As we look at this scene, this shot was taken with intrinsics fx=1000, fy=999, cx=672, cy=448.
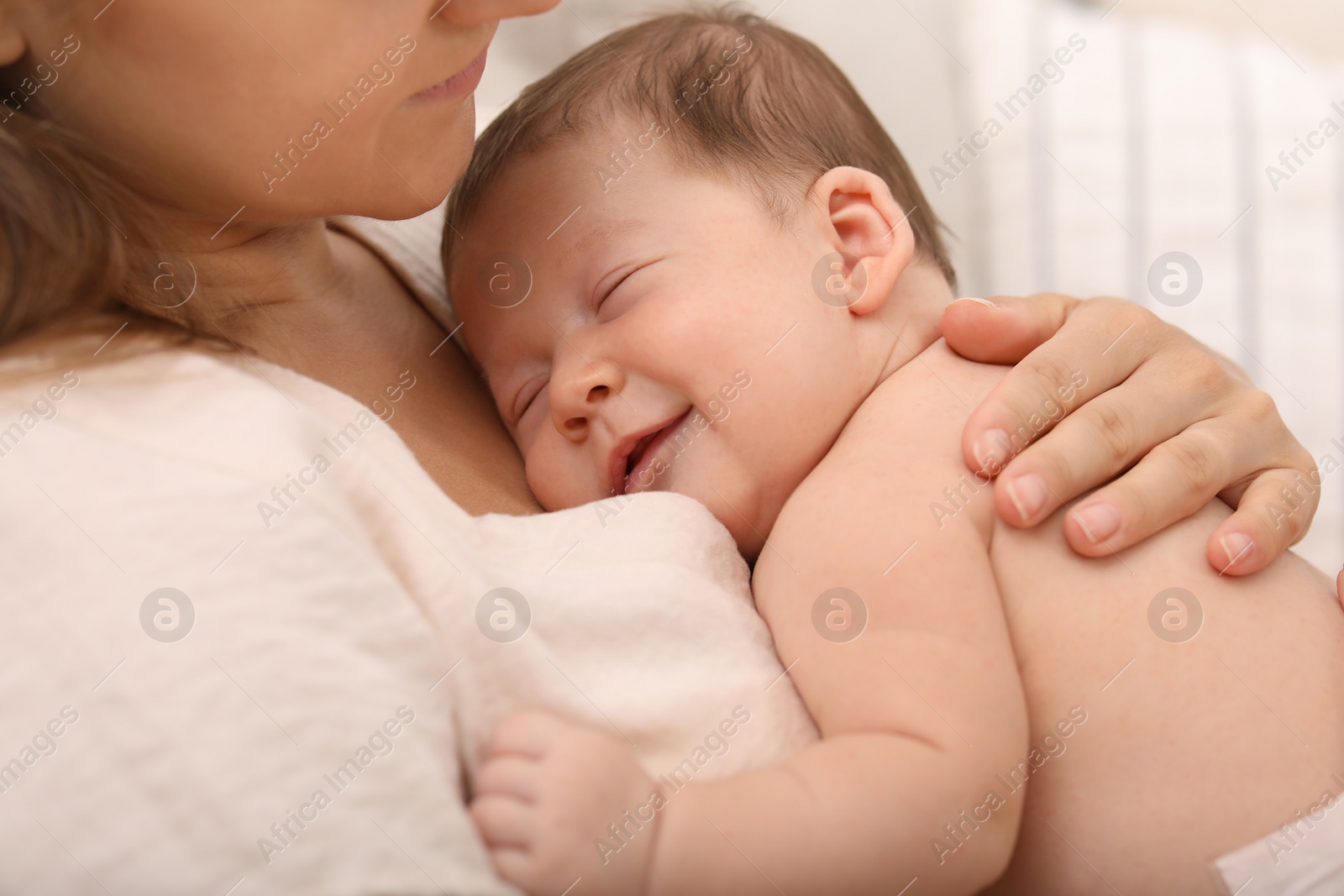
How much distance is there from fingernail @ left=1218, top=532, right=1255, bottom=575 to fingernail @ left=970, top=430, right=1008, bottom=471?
0.66 ft

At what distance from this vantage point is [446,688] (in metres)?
0.67

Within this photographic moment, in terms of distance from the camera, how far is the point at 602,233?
1.01m

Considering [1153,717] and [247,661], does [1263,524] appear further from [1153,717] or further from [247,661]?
[247,661]

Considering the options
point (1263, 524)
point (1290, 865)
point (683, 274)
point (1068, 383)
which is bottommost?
point (1290, 865)

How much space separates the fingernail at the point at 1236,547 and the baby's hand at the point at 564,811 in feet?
1.77

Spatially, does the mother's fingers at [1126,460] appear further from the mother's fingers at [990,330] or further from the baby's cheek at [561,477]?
the baby's cheek at [561,477]

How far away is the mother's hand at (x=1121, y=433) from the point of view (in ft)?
2.79

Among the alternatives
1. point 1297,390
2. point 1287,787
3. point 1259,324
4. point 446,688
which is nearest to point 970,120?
point 1259,324

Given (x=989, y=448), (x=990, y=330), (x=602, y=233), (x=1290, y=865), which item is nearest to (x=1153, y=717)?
(x=1290, y=865)

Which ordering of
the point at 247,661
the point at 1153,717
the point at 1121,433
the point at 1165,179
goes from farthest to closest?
1. the point at 1165,179
2. the point at 1121,433
3. the point at 1153,717
4. the point at 247,661

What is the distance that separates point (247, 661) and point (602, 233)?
0.58m

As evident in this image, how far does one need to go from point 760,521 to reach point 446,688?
1.31 feet

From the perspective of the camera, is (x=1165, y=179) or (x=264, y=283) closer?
(x=264, y=283)

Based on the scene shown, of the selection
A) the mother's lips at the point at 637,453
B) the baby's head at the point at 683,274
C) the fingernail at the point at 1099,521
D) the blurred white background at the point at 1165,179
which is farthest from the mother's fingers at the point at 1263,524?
the blurred white background at the point at 1165,179
